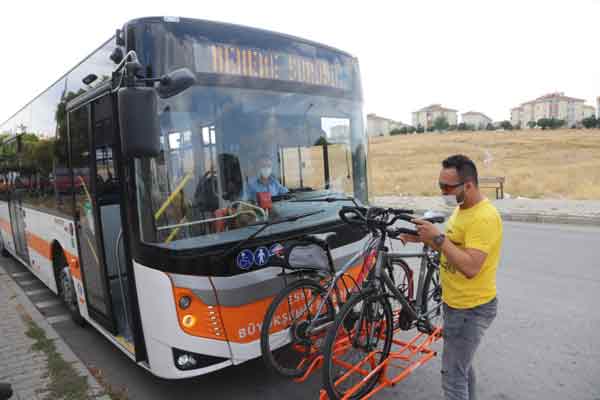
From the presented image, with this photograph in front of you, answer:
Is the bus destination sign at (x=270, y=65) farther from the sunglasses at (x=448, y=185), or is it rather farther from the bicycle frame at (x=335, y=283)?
the sunglasses at (x=448, y=185)

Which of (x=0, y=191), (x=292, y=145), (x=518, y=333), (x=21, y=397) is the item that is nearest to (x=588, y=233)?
(x=518, y=333)

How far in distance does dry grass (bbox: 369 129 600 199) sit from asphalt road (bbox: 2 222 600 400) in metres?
2.28

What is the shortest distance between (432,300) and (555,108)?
5825 inches

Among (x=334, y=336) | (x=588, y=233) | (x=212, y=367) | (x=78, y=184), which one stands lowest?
(x=588, y=233)

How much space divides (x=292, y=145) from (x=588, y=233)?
9.01 meters

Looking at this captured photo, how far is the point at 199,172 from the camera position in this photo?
337 centimetres

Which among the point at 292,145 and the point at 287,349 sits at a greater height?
the point at 292,145

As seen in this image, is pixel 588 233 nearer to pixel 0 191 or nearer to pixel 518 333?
pixel 518 333

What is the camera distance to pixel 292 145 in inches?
160

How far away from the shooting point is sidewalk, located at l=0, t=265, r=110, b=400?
12.5ft

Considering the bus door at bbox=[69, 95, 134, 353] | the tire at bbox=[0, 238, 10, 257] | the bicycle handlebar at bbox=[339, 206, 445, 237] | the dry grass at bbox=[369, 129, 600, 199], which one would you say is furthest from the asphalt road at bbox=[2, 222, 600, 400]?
the tire at bbox=[0, 238, 10, 257]

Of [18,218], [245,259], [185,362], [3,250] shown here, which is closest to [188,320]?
[185,362]

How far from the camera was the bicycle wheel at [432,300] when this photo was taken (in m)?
4.05

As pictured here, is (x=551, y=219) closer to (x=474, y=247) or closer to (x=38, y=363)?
(x=474, y=247)
